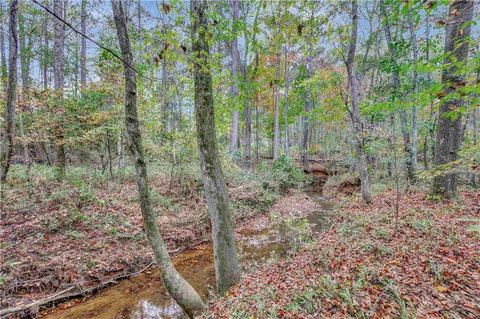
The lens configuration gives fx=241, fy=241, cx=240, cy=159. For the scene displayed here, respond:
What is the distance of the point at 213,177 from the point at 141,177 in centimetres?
113

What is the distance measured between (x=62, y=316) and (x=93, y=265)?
1161 mm

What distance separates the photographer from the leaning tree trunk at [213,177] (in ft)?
12.6

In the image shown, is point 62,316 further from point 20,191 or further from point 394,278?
point 394,278

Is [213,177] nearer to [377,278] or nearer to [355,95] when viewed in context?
[377,278]

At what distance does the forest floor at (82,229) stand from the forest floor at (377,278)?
3073 millimetres

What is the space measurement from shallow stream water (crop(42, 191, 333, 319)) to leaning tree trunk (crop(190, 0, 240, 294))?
3.19ft

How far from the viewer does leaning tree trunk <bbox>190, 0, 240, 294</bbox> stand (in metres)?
3.85

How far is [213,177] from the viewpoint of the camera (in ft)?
13.1

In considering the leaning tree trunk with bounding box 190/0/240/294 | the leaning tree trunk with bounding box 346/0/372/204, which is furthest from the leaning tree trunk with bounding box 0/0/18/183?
the leaning tree trunk with bounding box 346/0/372/204

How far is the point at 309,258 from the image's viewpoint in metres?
4.75

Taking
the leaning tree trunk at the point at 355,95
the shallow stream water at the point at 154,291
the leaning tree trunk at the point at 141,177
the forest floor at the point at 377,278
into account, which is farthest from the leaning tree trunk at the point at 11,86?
the leaning tree trunk at the point at 355,95

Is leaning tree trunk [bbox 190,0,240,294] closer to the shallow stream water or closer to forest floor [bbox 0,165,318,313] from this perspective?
the shallow stream water

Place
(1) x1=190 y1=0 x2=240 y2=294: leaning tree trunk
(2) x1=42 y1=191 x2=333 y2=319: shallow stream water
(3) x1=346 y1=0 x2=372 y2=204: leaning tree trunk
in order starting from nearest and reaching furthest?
(1) x1=190 y1=0 x2=240 y2=294: leaning tree trunk
(2) x1=42 y1=191 x2=333 y2=319: shallow stream water
(3) x1=346 y1=0 x2=372 y2=204: leaning tree trunk

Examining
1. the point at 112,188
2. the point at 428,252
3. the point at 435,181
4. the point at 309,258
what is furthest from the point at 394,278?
the point at 112,188
